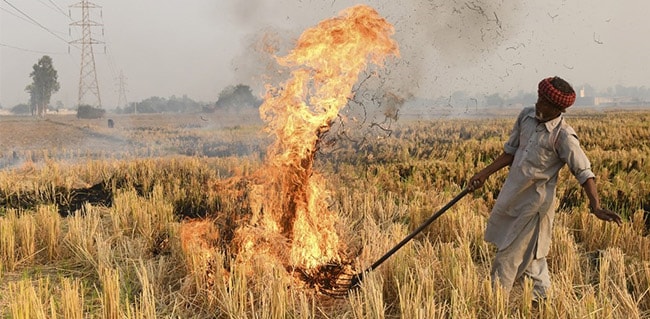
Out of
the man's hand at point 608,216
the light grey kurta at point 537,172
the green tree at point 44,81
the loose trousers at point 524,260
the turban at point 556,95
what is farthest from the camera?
the green tree at point 44,81

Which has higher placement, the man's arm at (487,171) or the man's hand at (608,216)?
the man's arm at (487,171)

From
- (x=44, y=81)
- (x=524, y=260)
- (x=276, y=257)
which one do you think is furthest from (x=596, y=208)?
(x=44, y=81)

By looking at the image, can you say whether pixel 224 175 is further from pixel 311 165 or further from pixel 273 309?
pixel 273 309

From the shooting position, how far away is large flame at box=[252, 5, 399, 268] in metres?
A: 4.80

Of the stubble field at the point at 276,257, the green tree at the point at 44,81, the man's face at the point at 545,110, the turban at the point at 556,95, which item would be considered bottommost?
the stubble field at the point at 276,257

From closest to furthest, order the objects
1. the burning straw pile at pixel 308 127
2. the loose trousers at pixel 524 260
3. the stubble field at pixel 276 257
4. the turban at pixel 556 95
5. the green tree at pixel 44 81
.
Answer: the stubble field at pixel 276 257 < the turban at pixel 556 95 < the loose trousers at pixel 524 260 < the burning straw pile at pixel 308 127 < the green tree at pixel 44 81

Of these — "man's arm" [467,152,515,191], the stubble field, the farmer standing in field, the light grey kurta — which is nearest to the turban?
the farmer standing in field

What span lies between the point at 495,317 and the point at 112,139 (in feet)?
106

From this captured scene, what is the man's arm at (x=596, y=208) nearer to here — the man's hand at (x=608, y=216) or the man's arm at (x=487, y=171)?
the man's hand at (x=608, y=216)

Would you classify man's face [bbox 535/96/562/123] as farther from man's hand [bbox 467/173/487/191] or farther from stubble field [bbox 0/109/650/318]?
stubble field [bbox 0/109/650/318]

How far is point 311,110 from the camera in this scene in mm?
4840

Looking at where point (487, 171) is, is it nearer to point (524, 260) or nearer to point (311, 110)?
point (524, 260)

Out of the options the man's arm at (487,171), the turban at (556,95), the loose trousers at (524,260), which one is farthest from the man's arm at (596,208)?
the man's arm at (487,171)

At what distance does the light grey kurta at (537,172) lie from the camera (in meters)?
4.10
